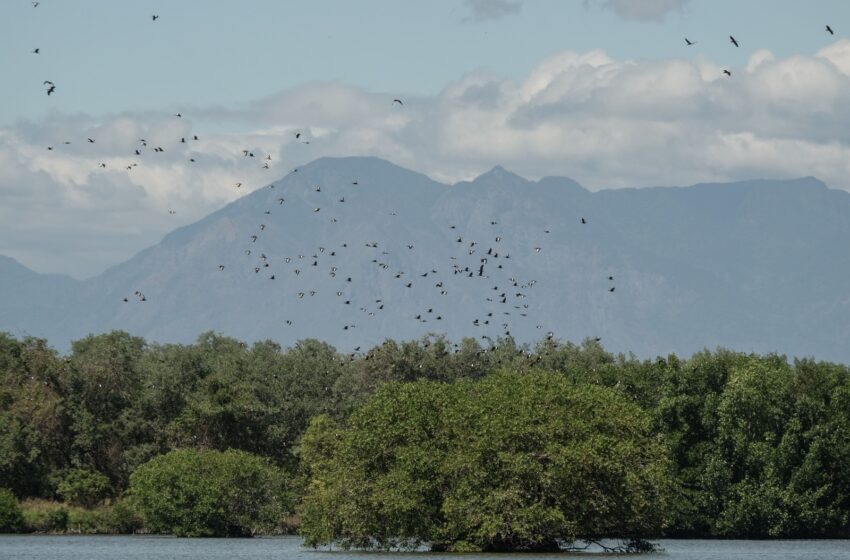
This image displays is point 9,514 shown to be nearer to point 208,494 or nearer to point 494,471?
point 208,494

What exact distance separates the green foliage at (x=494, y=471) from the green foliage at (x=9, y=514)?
31172mm

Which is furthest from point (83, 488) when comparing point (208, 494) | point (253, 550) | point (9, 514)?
point (253, 550)

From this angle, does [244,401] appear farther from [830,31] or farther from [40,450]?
[830,31]

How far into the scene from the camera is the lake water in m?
79.8

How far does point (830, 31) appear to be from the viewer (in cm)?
6053

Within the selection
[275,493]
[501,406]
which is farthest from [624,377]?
[501,406]

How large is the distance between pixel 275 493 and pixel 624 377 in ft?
85.6

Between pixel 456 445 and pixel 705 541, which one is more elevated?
pixel 456 445

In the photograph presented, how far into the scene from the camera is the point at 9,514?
10500 cm

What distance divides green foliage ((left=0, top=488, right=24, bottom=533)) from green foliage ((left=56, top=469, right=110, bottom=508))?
17.7 feet

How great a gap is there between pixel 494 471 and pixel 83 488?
45.6 metres

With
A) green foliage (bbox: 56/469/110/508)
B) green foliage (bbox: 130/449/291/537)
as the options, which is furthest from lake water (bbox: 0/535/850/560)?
green foliage (bbox: 56/469/110/508)

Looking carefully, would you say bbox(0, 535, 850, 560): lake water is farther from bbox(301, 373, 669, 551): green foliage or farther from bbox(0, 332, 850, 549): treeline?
bbox(0, 332, 850, 549): treeline

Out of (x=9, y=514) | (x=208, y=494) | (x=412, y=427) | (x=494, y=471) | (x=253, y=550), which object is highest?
(x=412, y=427)
